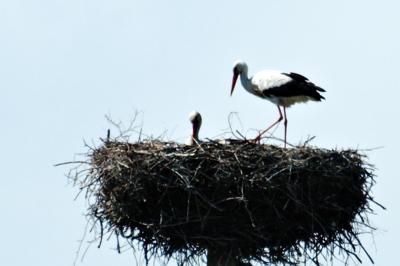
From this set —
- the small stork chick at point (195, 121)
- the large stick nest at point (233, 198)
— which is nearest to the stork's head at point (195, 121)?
the small stork chick at point (195, 121)

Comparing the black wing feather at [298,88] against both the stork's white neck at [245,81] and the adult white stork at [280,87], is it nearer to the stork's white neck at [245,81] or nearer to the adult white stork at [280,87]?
the adult white stork at [280,87]

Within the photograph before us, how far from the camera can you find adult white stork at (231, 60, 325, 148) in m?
15.4

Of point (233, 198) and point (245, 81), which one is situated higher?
point (245, 81)

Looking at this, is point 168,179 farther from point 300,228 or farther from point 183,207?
point 300,228

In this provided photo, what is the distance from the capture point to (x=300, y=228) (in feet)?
42.9

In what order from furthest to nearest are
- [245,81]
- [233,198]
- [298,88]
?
[245,81]
[298,88]
[233,198]

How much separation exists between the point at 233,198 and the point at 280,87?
3045 mm

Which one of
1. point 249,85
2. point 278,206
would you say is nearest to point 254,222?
point 278,206

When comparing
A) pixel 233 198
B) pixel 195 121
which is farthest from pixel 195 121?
Answer: pixel 233 198

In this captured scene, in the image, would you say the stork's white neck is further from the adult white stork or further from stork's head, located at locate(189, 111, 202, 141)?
stork's head, located at locate(189, 111, 202, 141)

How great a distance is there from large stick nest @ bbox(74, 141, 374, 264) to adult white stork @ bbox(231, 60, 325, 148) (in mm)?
1928

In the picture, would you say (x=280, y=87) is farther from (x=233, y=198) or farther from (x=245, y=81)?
(x=233, y=198)

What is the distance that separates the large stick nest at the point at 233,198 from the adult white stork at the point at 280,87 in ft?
6.33

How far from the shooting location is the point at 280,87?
15609 millimetres
